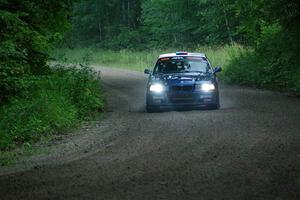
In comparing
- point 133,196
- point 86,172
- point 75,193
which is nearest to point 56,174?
point 86,172

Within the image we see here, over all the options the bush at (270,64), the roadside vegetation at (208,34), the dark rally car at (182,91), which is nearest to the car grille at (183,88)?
the dark rally car at (182,91)

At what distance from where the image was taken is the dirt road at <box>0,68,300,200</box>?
796 centimetres

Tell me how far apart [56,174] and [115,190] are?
1671 mm

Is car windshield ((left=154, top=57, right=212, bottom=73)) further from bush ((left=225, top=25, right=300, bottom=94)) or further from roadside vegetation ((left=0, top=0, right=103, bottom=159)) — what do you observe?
bush ((left=225, top=25, right=300, bottom=94))

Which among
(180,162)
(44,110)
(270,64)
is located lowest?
(180,162)

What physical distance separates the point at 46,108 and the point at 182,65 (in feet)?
17.3

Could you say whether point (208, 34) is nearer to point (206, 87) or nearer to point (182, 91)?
point (206, 87)

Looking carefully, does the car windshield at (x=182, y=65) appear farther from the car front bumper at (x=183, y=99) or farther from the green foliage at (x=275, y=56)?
the green foliage at (x=275, y=56)

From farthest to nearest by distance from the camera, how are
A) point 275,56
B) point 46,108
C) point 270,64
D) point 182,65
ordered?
point 275,56, point 270,64, point 182,65, point 46,108

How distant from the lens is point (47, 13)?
16688 millimetres

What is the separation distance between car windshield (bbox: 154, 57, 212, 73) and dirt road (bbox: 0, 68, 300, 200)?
6.31ft

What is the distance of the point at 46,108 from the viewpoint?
15.1 meters

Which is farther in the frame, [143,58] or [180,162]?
[143,58]

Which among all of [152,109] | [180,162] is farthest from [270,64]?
[180,162]
